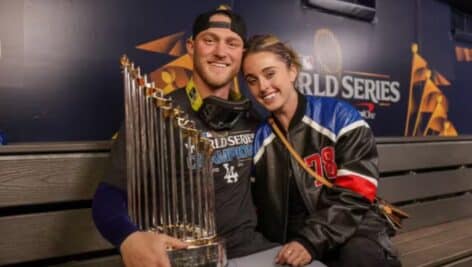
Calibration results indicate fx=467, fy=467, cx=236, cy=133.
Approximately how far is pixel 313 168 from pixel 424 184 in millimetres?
1624

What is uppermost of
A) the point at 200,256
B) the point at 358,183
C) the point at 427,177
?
the point at 358,183

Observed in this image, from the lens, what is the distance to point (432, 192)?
289 cm

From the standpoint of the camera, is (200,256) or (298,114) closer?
(200,256)

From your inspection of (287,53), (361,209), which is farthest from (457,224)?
(287,53)

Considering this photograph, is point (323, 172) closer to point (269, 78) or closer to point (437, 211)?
point (269, 78)

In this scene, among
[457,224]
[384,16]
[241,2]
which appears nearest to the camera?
[241,2]

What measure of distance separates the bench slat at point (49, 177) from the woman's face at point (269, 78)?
1.91 feet

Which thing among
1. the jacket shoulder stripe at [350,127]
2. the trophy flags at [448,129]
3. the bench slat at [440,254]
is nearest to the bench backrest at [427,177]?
the bench slat at [440,254]

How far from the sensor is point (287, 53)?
5.04ft

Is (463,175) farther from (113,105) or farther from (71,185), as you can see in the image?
(71,185)

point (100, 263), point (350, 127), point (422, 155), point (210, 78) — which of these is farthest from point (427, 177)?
point (100, 263)

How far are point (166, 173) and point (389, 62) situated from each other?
8.63 ft

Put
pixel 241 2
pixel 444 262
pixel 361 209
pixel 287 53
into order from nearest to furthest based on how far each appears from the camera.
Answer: pixel 361 209 → pixel 287 53 → pixel 444 262 → pixel 241 2

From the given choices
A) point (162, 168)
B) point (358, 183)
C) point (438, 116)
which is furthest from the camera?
point (438, 116)
